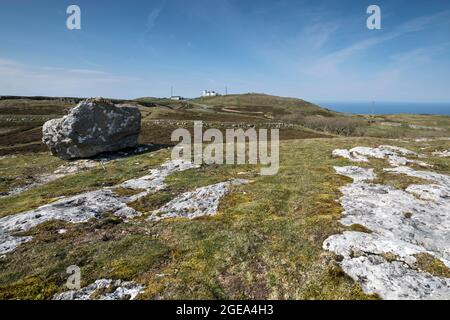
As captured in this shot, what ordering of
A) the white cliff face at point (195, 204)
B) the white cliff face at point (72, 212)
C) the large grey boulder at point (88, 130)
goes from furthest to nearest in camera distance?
the large grey boulder at point (88, 130) < the white cliff face at point (195, 204) < the white cliff face at point (72, 212)

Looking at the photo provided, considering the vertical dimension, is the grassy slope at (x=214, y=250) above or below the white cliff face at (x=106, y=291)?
above

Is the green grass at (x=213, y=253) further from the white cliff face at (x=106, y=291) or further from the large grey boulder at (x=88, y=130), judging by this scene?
the large grey boulder at (x=88, y=130)

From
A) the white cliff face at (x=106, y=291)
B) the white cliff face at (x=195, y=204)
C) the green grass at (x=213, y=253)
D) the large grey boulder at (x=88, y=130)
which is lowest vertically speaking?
the white cliff face at (x=106, y=291)

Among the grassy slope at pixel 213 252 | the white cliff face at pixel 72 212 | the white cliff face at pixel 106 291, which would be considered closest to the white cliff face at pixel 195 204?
the grassy slope at pixel 213 252

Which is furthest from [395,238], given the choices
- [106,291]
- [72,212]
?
[72,212]

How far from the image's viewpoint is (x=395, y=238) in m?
15.5

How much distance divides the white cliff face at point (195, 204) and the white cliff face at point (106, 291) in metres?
7.70

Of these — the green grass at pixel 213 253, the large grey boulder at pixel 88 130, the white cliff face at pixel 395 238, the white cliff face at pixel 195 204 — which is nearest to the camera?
the white cliff face at pixel 395 238

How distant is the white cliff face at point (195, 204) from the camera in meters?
21.1

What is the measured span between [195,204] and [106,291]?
10877 millimetres
